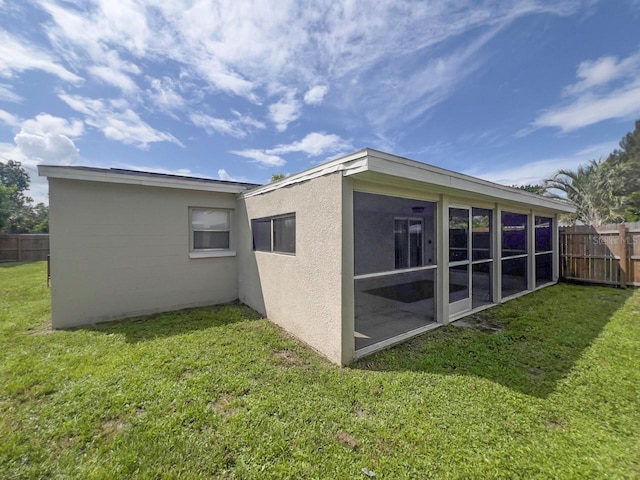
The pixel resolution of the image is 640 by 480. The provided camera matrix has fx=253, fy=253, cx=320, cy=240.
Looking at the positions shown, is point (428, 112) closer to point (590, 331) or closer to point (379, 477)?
point (590, 331)

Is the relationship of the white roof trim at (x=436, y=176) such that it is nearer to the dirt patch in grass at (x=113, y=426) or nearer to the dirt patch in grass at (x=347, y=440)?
the dirt patch in grass at (x=347, y=440)

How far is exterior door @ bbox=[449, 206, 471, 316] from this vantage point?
5410mm

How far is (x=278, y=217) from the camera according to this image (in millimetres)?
5000

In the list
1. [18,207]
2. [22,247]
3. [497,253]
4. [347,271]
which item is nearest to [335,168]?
[347,271]

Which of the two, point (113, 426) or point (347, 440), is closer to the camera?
point (347, 440)

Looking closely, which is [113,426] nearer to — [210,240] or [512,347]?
[210,240]

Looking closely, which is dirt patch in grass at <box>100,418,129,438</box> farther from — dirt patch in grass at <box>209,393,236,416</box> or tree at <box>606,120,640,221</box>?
tree at <box>606,120,640,221</box>

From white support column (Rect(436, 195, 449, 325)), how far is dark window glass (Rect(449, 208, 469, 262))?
0.47m

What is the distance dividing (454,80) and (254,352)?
31.4 ft

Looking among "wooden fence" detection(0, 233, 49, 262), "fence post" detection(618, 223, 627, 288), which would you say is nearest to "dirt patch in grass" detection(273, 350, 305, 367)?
"fence post" detection(618, 223, 627, 288)

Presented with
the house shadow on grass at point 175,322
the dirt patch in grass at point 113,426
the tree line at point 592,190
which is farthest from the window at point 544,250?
the dirt patch in grass at point 113,426

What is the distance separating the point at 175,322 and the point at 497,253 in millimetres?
7522

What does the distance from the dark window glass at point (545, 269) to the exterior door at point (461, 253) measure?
16.9 ft

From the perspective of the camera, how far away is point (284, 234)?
4820mm
